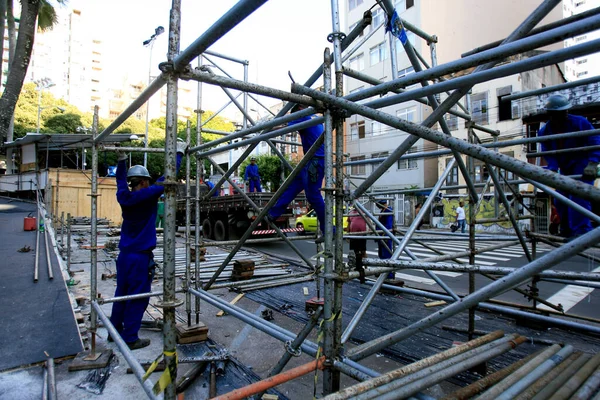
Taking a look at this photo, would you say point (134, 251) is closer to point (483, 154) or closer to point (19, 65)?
point (483, 154)

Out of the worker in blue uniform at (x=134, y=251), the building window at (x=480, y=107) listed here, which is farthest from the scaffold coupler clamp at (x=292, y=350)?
the building window at (x=480, y=107)

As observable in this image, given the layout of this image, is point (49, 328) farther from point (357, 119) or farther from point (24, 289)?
point (357, 119)

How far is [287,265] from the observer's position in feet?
23.2

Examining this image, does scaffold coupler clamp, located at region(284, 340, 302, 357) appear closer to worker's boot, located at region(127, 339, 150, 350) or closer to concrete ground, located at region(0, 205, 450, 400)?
concrete ground, located at region(0, 205, 450, 400)

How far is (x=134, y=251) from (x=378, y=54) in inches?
1028

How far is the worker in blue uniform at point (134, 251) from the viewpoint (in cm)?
342

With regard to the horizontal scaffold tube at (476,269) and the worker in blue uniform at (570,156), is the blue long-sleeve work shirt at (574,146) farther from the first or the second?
the horizontal scaffold tube at (476,269)

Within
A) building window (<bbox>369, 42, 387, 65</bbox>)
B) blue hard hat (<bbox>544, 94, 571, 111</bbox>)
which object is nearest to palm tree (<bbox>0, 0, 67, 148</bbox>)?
blue hard hat (<bbox>544, 94, 571, 111</bbox>)

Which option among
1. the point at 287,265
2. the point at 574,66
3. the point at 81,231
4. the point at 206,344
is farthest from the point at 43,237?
the point at 574,66

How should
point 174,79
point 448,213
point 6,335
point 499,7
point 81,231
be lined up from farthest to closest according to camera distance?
1. point 499,7
2. point 448,213
3. point 81,231
4. point 6,335
5. point 174,79

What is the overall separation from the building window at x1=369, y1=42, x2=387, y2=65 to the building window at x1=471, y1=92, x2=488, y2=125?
737 centimetres

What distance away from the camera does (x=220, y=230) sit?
12.2 m

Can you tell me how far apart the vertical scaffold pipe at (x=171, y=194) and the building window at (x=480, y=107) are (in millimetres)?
21816

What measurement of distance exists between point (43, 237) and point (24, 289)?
658cm
